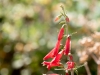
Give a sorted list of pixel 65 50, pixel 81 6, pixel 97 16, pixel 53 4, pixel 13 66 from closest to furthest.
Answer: pixel 65 50, pixel 97 16, pixel 81 6, pixel 53 4, pixel 13 66

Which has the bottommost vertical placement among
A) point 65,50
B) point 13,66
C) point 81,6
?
point 65,50

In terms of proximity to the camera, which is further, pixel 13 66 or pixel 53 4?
pixel 13 66

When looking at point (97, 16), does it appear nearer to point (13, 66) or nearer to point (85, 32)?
point (85, 32)

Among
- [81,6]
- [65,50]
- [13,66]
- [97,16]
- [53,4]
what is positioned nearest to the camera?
[65,50]

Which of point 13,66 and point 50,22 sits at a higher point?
point 50,22

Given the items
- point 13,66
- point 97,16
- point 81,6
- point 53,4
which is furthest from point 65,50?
point 13,66

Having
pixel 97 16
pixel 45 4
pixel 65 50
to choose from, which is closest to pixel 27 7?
pixel 45 4

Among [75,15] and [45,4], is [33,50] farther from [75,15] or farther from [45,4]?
[75,15]
